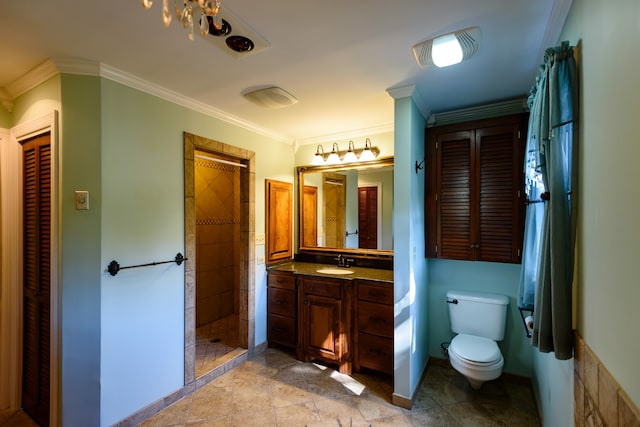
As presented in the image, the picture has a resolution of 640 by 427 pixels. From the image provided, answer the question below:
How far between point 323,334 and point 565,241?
7.04ft

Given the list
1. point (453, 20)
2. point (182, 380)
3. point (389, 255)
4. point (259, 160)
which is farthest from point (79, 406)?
point (453, 20)

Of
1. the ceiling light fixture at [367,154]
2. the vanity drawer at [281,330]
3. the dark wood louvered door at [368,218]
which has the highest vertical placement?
the ceiling light fixture at [367,154]

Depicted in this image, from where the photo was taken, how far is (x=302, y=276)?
114 inches

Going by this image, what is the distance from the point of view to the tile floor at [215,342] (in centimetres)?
271

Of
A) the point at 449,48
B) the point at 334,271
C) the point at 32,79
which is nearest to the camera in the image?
the point at 449,48

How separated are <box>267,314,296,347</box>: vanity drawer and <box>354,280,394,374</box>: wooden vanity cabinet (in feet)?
2.32

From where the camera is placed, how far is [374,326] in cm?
252

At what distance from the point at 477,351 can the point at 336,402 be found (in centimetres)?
115

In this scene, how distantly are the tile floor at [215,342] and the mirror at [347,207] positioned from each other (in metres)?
1.33

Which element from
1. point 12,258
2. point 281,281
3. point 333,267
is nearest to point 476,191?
point 333,267

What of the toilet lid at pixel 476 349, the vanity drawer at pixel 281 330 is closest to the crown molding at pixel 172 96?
the vanity drawer at pixel 281 330

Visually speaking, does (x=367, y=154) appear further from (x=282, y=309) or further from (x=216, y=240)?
(x=216, y=240)

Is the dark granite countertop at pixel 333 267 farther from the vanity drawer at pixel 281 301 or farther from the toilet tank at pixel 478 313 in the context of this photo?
the toilet tank at pixel 478 313

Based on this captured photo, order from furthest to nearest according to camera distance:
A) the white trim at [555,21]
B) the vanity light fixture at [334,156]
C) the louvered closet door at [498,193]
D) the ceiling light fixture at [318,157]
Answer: the ceiling light fixture at [318,157], the vanity light fixture at [334,156], the louvered closet door at [498,193], the white trim at [555,21]
